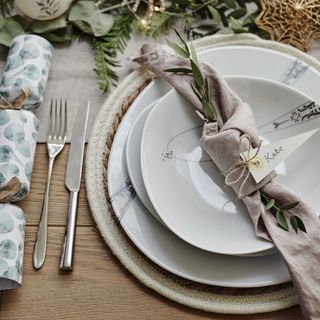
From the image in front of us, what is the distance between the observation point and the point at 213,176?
86cm

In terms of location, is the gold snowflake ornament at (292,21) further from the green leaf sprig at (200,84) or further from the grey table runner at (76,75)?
the green leaf sprig at (200,84)

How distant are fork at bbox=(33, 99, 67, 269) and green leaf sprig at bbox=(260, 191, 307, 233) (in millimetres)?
315

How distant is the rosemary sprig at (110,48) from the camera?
968 millimetres

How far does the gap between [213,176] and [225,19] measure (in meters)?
0.32

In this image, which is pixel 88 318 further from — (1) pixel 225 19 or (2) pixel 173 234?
(1) pixel 225 19

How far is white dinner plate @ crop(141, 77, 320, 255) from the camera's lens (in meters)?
0.79

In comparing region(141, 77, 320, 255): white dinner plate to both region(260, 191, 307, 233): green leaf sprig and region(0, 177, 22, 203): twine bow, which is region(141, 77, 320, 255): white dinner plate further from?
region(0, 177, 22, 203): twine bow

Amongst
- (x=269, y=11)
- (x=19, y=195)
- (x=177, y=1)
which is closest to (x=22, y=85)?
(x=19, y=195)

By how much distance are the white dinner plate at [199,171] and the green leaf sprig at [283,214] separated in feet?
0.11

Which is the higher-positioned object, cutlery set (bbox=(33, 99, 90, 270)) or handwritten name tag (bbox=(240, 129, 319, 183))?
handwritten name tag (bbox=(240, 129, 319, 183))

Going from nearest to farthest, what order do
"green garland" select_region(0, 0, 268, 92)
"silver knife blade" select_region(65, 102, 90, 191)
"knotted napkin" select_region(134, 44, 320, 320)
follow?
1. "knotted napkin" select_region(134, 44, 320, 320)
2. "silver knife blade" select_region(65, 102, 90, 191)
3. "green garland" select_region(0, 0, 268, 92)

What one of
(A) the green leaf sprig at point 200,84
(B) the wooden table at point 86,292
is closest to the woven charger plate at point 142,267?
(B) the wooden table at point 86,292

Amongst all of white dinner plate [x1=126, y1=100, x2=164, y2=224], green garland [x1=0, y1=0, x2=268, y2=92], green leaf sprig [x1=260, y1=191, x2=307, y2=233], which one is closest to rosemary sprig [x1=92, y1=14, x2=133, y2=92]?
green garland [x1=0, y1=0, x2=268, y2=92]

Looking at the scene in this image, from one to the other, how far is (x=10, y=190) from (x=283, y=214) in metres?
0.38
